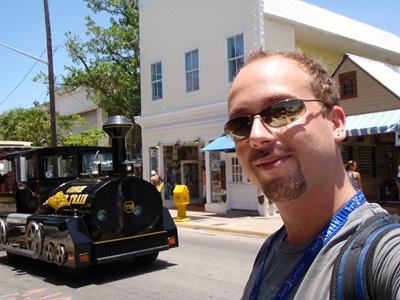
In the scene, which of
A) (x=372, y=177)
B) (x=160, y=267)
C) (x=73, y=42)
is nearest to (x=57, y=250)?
(x=160, y=267)

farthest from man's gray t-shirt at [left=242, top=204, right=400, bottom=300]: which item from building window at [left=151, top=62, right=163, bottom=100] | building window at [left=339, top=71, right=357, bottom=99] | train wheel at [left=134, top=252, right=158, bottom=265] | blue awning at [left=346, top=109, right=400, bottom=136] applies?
building window at [left=151, top=62, right=163, bottom=100]

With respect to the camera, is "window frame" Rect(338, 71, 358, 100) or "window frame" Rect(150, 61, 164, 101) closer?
"window frame" Rect(338, 71, 358, 100)

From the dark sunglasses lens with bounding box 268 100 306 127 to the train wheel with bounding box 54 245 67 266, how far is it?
6.19 meters

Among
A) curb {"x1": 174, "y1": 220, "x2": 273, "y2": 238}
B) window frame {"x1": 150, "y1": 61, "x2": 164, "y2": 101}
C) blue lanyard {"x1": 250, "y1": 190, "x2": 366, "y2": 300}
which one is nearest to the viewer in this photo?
blue lanyard {"x1": 250, "y1": 190, "x2": 366, "y2": 300}

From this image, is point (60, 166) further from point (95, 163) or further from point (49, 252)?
point (49, 252)

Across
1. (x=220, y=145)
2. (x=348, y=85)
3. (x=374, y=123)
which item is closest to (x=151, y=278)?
(x=220, y=145)

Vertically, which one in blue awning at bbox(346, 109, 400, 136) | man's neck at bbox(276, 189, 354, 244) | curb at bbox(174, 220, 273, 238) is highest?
blue awning at bbox(346, 109, 400, 136)

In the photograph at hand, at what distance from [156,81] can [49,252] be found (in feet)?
42.5

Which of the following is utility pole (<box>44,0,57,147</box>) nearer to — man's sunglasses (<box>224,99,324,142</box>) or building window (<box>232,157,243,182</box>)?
building window (<box>232,157,243,182</box>)

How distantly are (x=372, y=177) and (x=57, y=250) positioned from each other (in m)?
14.5

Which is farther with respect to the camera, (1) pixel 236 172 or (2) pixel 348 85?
(1) pixel 236 172

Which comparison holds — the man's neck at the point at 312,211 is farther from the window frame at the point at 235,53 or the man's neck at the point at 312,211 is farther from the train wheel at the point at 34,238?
the window frame at the point at 235,53

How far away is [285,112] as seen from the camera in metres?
1.36

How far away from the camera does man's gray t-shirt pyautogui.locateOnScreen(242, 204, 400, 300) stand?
104cm
